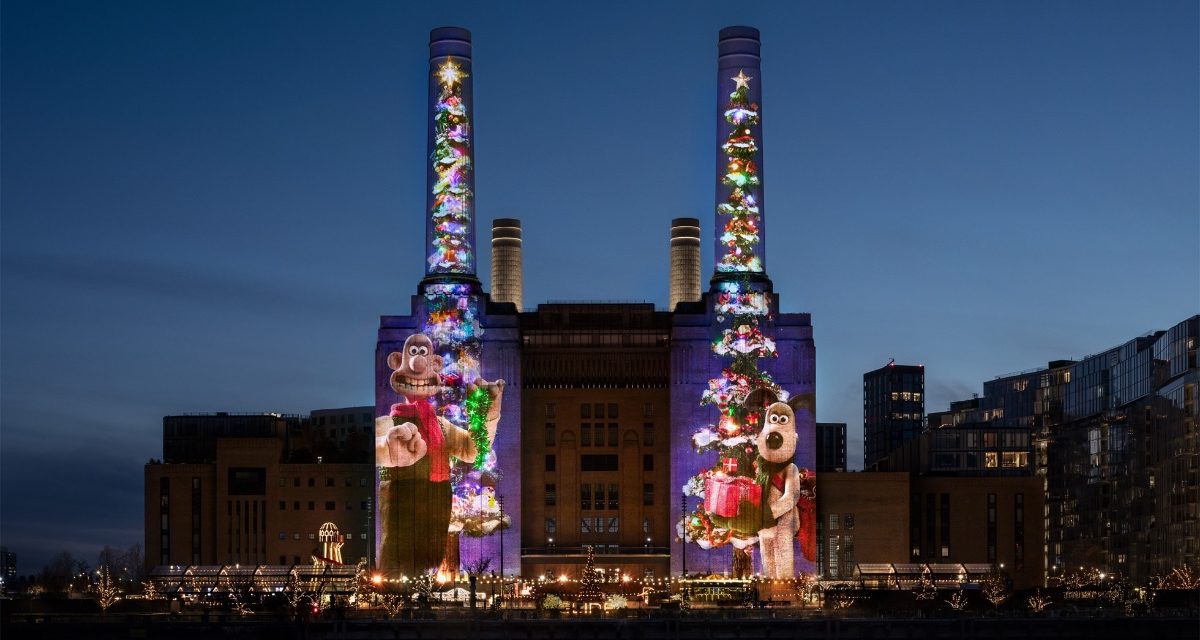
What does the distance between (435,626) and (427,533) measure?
60372mm

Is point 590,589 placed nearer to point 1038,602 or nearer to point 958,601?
point 958,601

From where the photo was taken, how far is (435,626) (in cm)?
13975

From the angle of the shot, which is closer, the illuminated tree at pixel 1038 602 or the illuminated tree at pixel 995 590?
the illuminated tree at pixel 1038 602

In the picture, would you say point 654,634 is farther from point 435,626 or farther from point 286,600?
point 286,600

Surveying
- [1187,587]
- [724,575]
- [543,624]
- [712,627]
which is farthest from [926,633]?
[724,575]

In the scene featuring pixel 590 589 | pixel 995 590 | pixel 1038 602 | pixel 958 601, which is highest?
pixel 590 589

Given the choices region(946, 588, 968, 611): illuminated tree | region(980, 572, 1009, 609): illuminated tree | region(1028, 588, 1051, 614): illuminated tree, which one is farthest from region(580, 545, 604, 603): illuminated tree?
region(1028, 588, 1051, 614): illuminated tree

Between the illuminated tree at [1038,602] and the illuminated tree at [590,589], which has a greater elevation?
the illuminated tree at [590,589]

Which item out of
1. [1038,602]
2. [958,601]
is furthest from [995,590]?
[958,601]

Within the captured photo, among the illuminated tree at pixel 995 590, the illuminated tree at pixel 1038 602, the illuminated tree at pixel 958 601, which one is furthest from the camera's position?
the illuminated tree at pixel 995 590

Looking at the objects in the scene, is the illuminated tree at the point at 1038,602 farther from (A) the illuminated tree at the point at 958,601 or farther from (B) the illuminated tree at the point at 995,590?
(A) the illuminated tree at the point at 958,601

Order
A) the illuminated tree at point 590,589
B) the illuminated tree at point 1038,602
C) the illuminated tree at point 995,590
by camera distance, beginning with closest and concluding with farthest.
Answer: the illuminated tree at point 1038,602 < the illuminated tree at point 590,589 < the illuminated tree at point 995,590

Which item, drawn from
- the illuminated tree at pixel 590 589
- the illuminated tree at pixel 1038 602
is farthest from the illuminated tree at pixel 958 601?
the illuminated tree at pixel 590 589

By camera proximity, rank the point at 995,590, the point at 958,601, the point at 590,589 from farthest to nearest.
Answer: the point at 995,590
the point at 590,589
the point at 958,601
